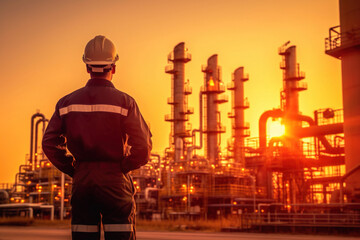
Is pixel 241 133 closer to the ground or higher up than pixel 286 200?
higher up

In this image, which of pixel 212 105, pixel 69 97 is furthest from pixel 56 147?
pixel 212 105

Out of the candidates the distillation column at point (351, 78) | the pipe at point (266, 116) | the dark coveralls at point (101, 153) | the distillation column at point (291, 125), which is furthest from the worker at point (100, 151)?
the pipe at point (266, 116)

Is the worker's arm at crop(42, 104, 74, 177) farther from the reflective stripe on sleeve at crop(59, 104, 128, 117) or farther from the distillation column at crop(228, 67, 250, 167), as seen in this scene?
the distillation column at crop(228, 67, 250, 167)

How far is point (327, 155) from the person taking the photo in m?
36.5

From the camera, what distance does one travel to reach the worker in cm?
317

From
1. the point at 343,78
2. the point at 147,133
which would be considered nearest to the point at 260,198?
the point at 343,78

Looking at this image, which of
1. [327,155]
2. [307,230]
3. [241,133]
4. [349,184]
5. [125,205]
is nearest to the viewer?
[125,205]

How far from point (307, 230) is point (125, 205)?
56.1 ft

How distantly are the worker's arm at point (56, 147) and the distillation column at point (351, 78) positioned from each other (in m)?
21.1

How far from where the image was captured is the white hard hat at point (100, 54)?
345 centimetres

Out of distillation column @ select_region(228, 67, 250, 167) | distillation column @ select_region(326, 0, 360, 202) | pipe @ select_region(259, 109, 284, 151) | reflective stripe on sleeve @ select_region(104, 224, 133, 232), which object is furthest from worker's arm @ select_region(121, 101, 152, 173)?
distillation column @ select_region(228, 67, 250, 167)

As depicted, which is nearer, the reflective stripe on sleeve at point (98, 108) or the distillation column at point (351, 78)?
the reflective stripe on sleeve at point (98, 108)

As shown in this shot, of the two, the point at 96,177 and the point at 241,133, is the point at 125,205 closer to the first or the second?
the point at 96,177

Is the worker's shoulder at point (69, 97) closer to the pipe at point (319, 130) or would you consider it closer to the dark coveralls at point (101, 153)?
the dark coveralls at point (101, 153)
